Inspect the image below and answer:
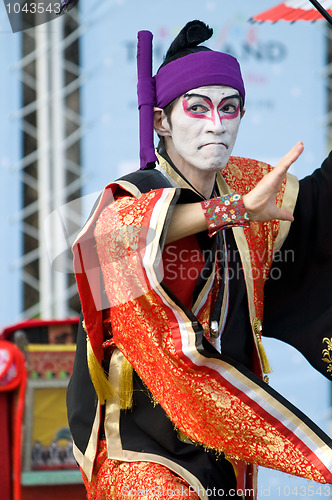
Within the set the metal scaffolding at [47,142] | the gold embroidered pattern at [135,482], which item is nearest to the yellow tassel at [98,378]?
the gold embroidered pattern at [135,482]

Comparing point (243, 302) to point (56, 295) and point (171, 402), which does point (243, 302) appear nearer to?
point (171, 402)

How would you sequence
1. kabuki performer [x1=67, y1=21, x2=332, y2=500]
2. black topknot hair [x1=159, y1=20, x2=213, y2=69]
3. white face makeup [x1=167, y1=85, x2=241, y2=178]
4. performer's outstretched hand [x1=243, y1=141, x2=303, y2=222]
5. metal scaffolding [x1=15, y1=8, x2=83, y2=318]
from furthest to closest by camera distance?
1. metal scaffolding [x1=15, y1=8, x2=83, y2=318]
2. black topknot hair [x1=159, y1=20, x2=213, y2=69]
3. white face makeup [x1=167, y1=85, x2=241, y2=178]
4. kabuki performer [x1=67, y1=21, x2=332, y2=500]
5. performer's outstretched hand [x1=243, y1=141, x2=303, y2=222]

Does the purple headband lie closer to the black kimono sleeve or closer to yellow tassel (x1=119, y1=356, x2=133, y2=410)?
the black kimono sleeve

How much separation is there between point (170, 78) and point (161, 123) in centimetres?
A: 11

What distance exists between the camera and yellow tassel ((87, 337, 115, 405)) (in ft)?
6.08

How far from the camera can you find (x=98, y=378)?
6.11 ft

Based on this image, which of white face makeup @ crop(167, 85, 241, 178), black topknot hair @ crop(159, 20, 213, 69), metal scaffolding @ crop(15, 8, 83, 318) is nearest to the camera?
white face makeup @ crop(167, 85, 241, 178)

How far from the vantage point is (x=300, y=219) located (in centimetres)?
196

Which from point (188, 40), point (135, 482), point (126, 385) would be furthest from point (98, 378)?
point (188, 40)

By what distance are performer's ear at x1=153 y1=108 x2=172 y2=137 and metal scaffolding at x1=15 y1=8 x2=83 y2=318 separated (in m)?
1.32

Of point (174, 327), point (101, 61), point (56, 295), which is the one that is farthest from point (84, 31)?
point (174, 327)

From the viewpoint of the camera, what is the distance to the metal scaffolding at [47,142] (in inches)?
124

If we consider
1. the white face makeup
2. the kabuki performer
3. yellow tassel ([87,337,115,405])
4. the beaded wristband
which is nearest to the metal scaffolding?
the kabuki performer

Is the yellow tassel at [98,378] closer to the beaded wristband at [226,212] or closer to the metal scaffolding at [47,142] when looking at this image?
the beaded wristband at [226,212]
